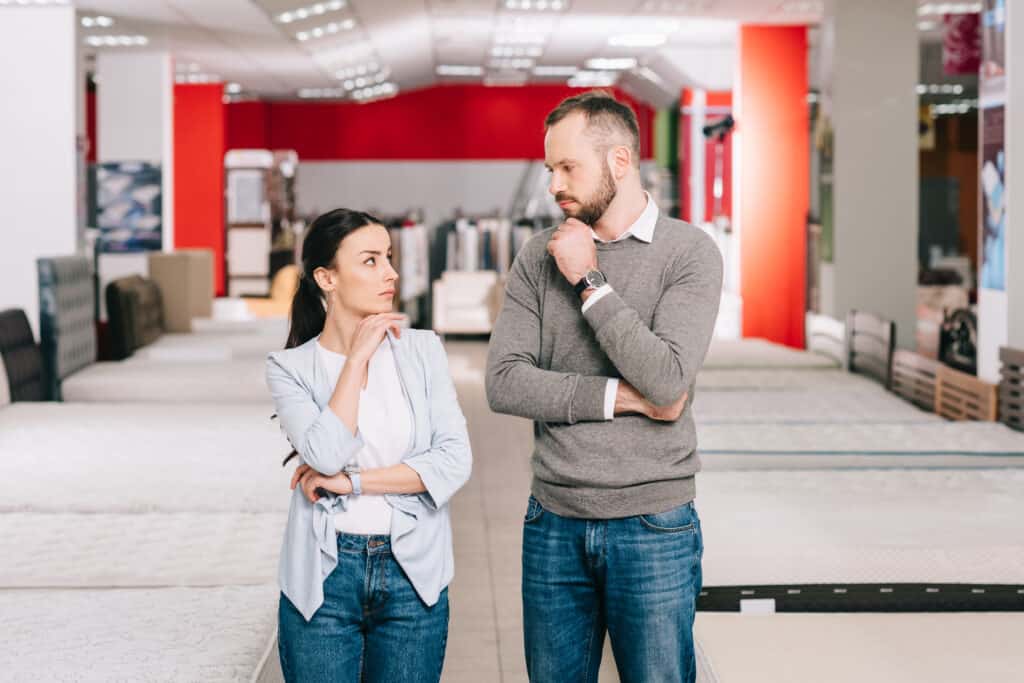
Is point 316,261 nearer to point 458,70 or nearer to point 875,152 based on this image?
point 875,152

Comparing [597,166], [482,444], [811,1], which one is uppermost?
[811,1]

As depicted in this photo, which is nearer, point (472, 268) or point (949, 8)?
point (949, 8)

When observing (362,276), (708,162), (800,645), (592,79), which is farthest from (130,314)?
(592,79)

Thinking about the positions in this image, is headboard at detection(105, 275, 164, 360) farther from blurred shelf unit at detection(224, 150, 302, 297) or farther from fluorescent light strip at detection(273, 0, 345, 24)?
blurred shelf unit at detection(224, 150, 302, 297)

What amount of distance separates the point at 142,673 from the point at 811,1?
8.98 m

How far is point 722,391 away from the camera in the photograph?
729cm

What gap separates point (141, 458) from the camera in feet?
17.0

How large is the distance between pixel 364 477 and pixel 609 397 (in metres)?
0.42

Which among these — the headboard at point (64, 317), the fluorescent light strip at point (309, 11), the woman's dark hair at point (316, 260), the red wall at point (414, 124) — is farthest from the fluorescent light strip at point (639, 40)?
the woman's dark hair at point (316, 260)

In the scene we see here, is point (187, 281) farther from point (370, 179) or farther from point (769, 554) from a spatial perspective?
point (370, 179)

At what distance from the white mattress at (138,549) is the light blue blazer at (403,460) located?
61.0 inches

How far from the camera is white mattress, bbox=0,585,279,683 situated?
280 cm

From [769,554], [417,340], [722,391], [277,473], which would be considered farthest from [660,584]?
[722,391]

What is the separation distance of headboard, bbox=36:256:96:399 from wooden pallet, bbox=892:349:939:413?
4.58 m
